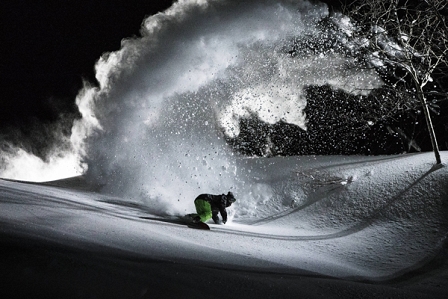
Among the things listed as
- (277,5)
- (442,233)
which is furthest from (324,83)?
(442,233)

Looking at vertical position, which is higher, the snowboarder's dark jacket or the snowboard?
the snowboarder's dark jacket

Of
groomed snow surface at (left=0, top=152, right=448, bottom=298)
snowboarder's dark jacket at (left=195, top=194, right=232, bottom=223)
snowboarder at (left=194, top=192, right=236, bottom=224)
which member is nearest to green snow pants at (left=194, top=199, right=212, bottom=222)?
snowboarder at (left=194, top=192, right=236, bottom=224)

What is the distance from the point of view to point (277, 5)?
14.1 metres

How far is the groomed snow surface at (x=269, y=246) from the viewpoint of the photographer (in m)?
3.20

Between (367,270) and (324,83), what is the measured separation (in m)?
9.38

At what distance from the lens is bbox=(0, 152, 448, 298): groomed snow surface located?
3.20 meters

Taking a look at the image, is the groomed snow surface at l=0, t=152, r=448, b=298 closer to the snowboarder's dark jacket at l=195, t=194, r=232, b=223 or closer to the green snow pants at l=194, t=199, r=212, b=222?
the green snow pants at l=194, t=199, r=212, b=222

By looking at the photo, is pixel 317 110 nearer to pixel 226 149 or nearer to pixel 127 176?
pixel 226 149

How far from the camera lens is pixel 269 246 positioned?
6379 millimetres

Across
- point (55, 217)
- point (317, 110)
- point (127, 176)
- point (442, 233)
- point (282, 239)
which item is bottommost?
point (442, 233)

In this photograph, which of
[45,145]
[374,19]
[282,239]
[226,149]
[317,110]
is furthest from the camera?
[45,145]

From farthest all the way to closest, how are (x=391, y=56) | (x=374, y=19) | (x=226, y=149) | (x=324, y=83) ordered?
(x=226, y=149), (x=324, y=83), (x=391, y=56), (x=374, y=19)

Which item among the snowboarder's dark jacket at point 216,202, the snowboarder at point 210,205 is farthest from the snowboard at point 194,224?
the snowboarder's dark jacket at point 216,202

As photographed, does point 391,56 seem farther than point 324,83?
No
